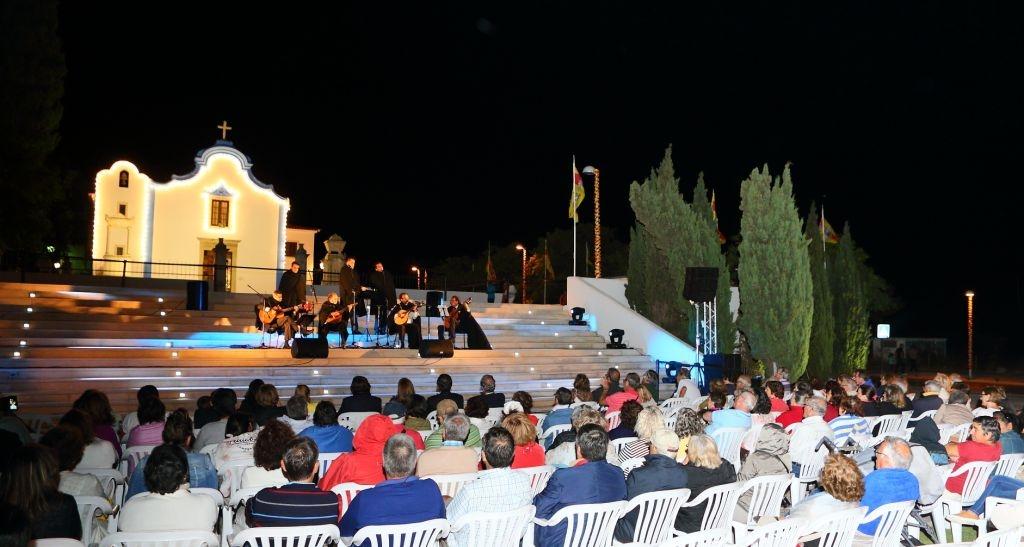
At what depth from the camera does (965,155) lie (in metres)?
46.8

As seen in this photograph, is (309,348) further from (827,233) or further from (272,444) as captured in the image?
(827,233)

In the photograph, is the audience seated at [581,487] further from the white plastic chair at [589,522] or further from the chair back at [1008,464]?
the chair back at [1008,464]

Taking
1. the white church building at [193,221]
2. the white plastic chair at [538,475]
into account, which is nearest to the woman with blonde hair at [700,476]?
the white plastic chair at [538,475]

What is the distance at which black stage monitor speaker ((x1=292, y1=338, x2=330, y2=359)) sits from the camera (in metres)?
14.1

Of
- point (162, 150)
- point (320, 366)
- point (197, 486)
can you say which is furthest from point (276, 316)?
point (162, 150)

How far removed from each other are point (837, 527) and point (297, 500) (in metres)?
2.57

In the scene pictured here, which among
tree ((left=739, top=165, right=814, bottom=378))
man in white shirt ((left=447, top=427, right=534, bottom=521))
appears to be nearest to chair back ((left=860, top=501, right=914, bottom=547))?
man in white shirt ((left=447, top=427, right=534, bottom=521))

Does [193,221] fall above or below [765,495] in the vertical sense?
above

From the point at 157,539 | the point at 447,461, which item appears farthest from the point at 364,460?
the point at 157,539

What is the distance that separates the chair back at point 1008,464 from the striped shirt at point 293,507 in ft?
15.7

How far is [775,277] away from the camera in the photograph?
1862 centimetres

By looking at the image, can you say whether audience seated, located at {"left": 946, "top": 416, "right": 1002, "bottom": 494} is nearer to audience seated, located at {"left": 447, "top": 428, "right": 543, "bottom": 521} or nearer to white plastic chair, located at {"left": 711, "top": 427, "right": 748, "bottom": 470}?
white plastic chair, located at {"left": 711, "top": 427, "right": 748, "bottom": 470}

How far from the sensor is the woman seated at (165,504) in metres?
3.87

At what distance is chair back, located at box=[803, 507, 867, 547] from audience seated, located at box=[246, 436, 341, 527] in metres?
2.28
